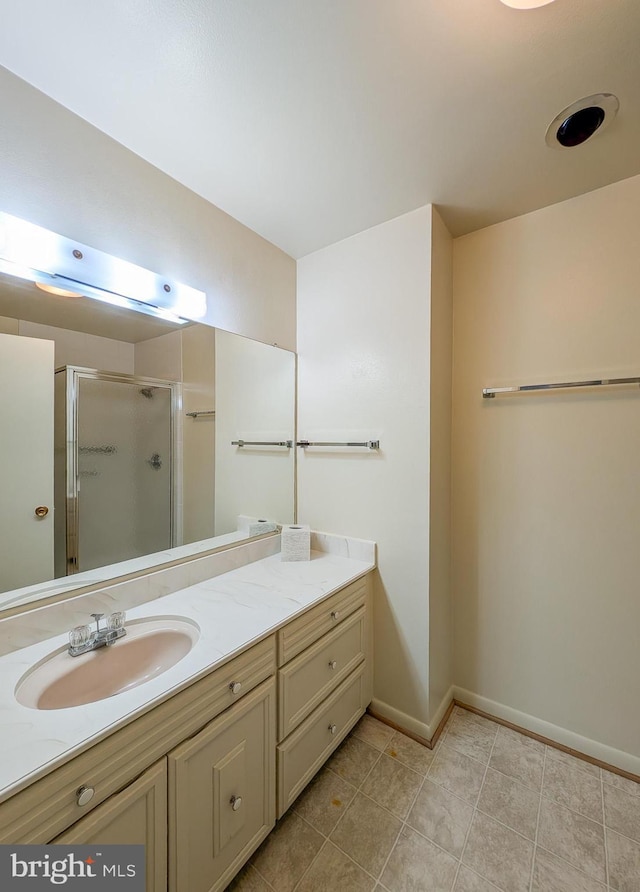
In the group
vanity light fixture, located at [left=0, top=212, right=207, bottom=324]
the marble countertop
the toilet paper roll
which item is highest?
vanity light fixture, located at [left=0, top=212, right=207, bottom=324]

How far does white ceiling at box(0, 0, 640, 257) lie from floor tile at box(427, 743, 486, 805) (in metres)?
2.41

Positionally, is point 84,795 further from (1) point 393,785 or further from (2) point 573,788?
(2) point 573,788

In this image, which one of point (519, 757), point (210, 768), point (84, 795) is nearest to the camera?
point (84, 795)

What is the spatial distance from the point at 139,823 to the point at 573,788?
62.5 inches

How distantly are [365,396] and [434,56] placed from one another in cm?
113

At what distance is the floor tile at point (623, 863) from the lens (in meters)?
1.06

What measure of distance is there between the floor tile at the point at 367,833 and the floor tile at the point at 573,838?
51 centimetres

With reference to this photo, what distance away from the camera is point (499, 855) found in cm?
113

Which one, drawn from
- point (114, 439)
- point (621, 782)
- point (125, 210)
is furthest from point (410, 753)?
point (125, 210)

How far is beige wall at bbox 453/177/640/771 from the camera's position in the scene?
4.66 feet

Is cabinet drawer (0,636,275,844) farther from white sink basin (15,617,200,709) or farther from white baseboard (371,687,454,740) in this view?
white baseboard (371,687,454,740)

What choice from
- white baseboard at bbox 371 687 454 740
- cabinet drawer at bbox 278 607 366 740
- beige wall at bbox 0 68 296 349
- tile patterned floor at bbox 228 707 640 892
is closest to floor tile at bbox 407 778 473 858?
tile patterned floor at bbox 228 707 640 892

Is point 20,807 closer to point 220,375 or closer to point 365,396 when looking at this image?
point 220,375

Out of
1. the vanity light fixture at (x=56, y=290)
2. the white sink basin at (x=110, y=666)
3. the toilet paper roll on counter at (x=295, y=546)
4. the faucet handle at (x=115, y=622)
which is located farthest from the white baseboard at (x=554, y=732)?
the vanity light fixture at (x=56, y=290)
